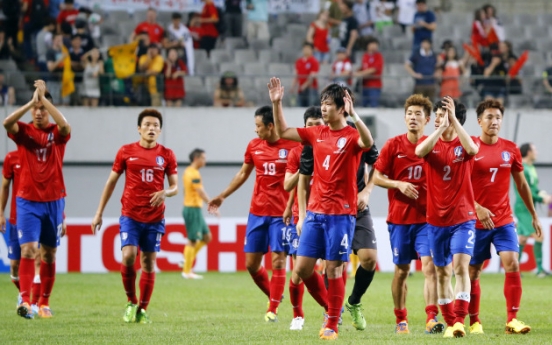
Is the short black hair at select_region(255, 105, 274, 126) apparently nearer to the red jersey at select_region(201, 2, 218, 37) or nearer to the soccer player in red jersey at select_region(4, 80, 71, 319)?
the soccer player in red jersey at select_region(4, 80, 71, 319)

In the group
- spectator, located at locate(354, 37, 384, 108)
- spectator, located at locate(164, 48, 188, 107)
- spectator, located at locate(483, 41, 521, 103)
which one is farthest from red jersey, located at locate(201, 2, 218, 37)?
spectator, located at locate(483, 41, 521, 103)

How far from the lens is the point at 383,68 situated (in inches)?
974

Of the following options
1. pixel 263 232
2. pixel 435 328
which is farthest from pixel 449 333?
pixel 263 232

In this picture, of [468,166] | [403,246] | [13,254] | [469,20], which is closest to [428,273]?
[403,246]

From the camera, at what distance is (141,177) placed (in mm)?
11109

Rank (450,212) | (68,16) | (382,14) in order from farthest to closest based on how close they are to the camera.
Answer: (382,14), (68,16), (450,212)

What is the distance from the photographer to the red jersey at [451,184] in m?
9.31

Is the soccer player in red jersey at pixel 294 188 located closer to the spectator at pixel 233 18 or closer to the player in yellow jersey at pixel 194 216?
the player in yellow jersey at pixel 194 216

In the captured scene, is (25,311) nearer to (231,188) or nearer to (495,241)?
(231,188)

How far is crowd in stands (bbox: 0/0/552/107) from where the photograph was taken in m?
22.1

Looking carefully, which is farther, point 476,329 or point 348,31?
point 348,31

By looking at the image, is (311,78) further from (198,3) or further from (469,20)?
(469,20)

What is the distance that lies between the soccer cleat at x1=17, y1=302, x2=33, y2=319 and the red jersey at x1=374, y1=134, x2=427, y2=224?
4.29 meters

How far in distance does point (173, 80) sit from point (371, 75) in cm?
456
